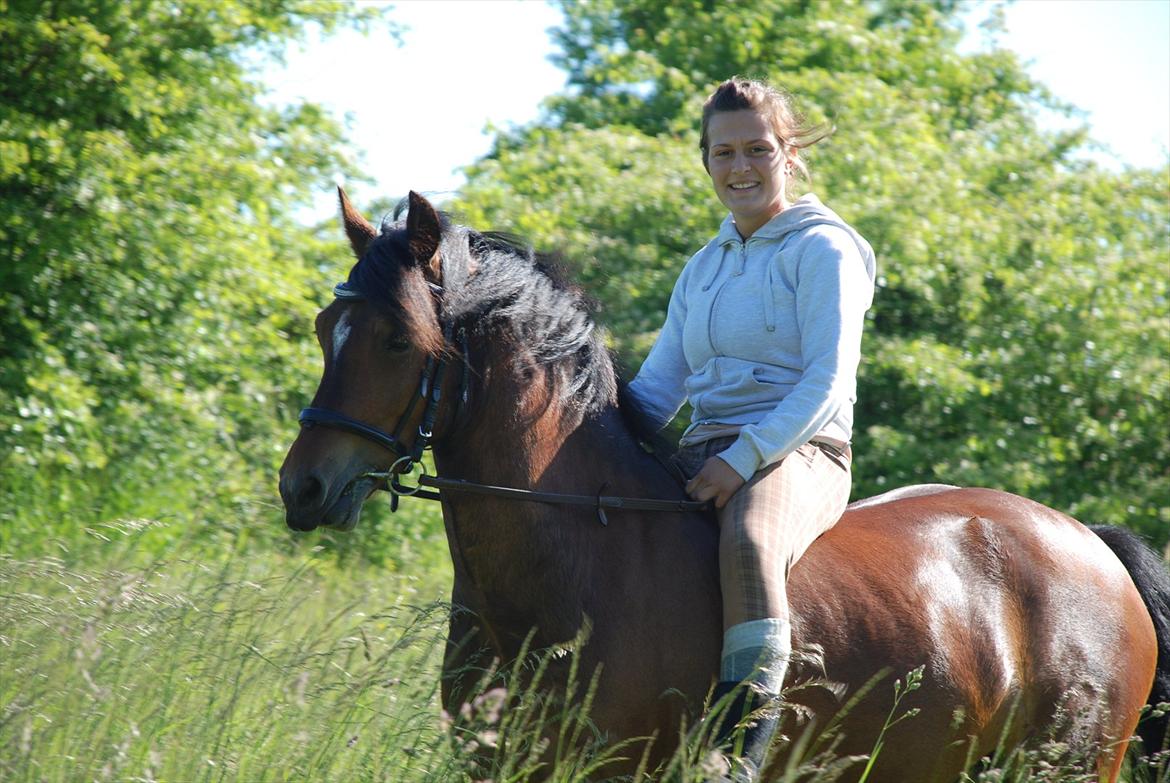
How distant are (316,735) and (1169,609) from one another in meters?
3.06

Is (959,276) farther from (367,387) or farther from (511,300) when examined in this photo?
(367,387)

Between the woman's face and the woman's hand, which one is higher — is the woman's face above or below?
above

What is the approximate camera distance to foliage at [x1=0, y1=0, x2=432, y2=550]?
8.63 metres

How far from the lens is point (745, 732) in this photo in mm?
3322

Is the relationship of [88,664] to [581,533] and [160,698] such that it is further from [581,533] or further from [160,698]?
[581,533]

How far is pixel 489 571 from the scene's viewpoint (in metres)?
3.31

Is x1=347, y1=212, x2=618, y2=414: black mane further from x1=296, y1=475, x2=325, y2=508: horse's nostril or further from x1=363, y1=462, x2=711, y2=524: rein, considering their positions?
x1=296, y1=475, x2=325, y2=508: horse's nostril

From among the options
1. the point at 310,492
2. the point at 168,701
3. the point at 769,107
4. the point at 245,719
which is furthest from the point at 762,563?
the point at 245,719

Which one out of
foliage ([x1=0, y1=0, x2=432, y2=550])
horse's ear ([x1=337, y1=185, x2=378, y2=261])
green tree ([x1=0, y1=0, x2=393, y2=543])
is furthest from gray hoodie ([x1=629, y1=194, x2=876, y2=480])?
foliage ([x1=0, y1=0, x2=432, y2=550])

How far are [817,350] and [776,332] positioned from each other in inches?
7.9

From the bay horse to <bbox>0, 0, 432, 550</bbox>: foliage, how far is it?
5559 mm

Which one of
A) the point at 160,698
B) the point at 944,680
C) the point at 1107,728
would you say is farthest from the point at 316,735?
the point at 1107,728

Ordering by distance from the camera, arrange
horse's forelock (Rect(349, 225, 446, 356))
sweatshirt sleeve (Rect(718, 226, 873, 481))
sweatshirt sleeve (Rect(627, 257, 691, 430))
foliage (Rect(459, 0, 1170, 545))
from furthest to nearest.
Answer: foliage (Rect(459, 0, 1170, 545)), sweatshirt sleeve (Rect(627, 257, 691, 430)), sweatshirt sleeve (Rect(718, 226, 873, 481)), horse's forelock (Rect(349, 225, 446, 356))

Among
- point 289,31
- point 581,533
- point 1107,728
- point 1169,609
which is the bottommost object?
point 1107,728
